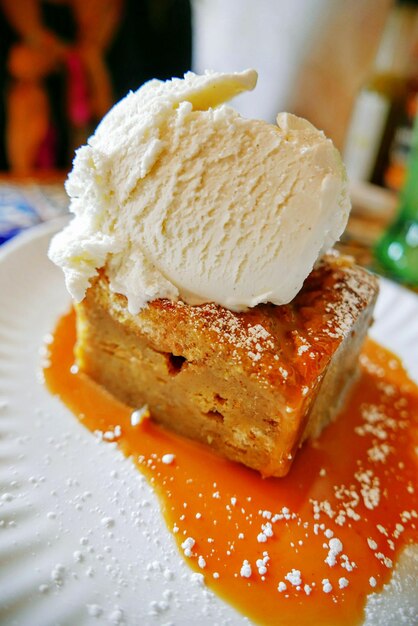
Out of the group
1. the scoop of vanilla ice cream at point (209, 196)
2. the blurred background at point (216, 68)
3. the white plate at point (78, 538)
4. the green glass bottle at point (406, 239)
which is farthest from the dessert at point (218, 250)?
the green glass bottle at point (406, 239)

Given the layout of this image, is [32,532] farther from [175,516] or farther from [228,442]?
[228,442]

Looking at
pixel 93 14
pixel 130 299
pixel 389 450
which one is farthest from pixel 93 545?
pixel 93 14

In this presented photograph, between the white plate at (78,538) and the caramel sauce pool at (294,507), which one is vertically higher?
the white plate at (78,538)

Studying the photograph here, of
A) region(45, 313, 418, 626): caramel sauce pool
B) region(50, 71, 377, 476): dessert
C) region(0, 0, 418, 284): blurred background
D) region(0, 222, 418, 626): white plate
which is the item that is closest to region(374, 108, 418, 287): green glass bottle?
region(0, 0, 418, 284): blurred background

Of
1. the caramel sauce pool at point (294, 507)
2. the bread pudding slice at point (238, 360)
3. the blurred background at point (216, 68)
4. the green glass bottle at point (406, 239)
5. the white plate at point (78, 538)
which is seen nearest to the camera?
the white plate at point (78, 538)

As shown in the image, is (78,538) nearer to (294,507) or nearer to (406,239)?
(294,507)

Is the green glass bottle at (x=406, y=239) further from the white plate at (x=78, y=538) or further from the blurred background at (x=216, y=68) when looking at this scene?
the white plate at (x=78, y=538)

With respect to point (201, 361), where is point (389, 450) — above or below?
below
